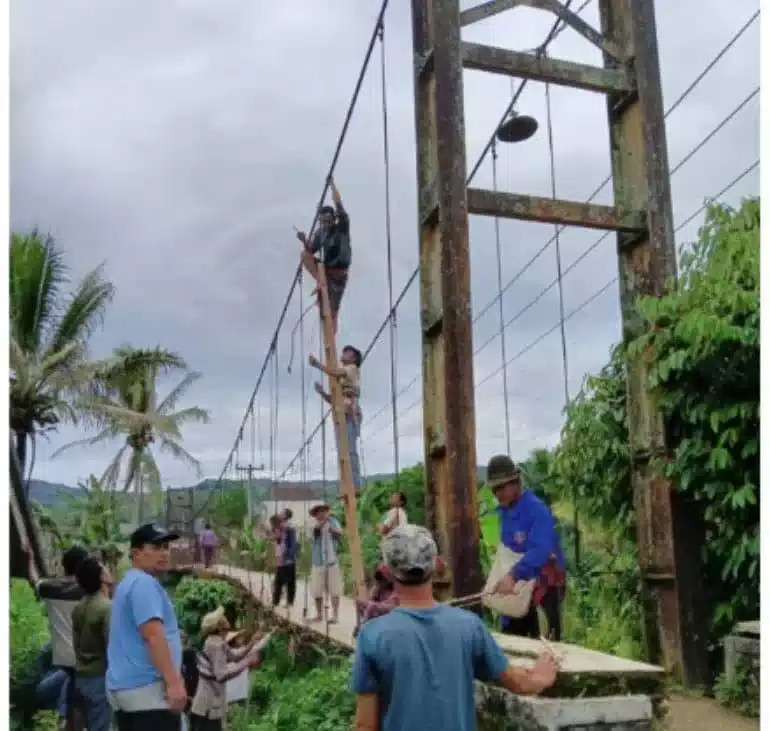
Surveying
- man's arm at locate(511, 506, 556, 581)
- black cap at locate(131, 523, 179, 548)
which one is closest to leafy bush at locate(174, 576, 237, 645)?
man's arm at locate(511, 506, 556, 581)

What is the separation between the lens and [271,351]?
1388 centimetres

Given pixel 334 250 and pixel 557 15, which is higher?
pixel 557 15

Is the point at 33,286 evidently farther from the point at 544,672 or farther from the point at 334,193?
the point at 544,672

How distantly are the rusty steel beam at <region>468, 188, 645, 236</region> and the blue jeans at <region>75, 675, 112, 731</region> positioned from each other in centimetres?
245

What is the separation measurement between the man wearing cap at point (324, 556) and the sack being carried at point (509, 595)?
3.93 metres

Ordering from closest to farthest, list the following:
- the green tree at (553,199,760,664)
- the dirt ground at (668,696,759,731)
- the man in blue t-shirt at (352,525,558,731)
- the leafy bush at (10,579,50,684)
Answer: the man in blue t-shirt at (352,525,558,731) → the dirt ground at (668,696,759,731) → the green tree at (553,199,760,664) → the leafy bush at (10,579,50,684)

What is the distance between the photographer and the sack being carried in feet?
11.2

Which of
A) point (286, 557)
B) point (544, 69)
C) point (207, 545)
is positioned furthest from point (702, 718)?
point (207, 545)

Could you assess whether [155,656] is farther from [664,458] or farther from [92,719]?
[664,458]

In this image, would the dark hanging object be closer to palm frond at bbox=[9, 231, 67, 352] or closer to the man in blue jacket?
the man in blue jacket

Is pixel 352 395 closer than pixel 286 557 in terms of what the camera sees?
Yes

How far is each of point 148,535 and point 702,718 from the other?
234 cm

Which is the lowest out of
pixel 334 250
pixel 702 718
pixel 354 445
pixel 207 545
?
pixel 702 718

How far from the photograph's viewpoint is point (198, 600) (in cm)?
1505
